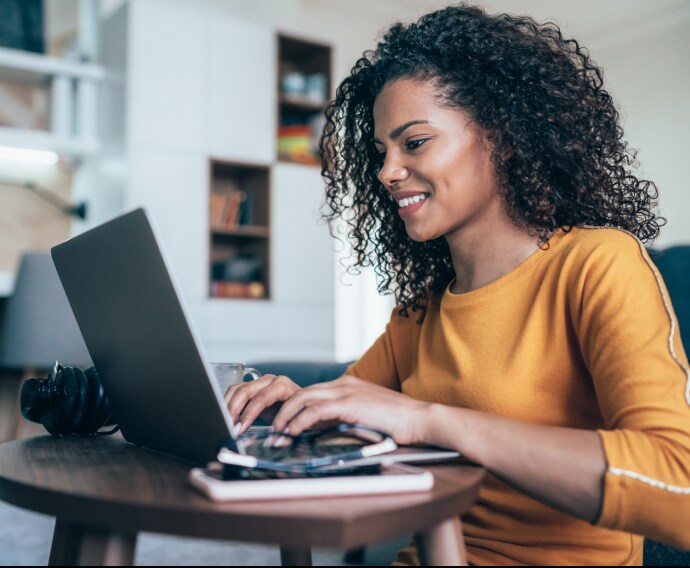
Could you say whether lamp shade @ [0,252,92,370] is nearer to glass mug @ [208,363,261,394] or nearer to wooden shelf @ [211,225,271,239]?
wooden shelf @ [211,225,271,239]

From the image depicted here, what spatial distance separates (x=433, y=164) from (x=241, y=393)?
1.32 feet

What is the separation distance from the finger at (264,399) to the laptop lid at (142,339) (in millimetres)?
114

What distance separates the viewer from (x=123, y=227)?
691 millimetres

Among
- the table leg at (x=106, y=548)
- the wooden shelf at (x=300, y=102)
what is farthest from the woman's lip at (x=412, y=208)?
the wooden shelf at (x=300, y=102)

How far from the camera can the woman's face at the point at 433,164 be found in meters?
1.04

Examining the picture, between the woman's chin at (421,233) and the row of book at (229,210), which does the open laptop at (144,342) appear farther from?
the row of book at (229,210)

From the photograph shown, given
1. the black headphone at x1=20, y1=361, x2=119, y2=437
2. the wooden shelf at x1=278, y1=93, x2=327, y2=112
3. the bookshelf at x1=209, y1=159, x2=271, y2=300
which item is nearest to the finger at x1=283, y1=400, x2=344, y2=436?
the black headphone at x1=20, y1=361, x2=119, y2=437

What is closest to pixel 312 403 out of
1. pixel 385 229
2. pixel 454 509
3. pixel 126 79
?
pixel 454 509

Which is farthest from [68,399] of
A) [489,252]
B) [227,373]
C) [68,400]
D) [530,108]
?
[530,108]

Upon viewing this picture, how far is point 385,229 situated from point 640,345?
0.74 meters

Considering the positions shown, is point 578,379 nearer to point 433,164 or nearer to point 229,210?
point 433,164

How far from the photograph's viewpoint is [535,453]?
26.1 inches

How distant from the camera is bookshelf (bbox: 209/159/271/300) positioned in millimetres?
4414

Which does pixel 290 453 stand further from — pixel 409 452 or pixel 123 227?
pixel 123 227
